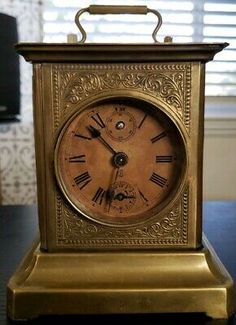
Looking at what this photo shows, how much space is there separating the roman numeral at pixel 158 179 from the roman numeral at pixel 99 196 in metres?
0.07

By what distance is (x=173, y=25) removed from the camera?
202 centimetres

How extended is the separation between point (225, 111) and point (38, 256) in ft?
5.11

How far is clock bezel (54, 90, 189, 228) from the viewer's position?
2.12 ft

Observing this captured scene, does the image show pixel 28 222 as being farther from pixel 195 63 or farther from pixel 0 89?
pixel 0 89

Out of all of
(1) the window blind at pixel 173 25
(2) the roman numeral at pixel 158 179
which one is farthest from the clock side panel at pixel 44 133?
(1) the window blind at pixel 173 25

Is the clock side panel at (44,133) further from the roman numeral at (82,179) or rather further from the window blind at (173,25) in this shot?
the window blind at (173,25)

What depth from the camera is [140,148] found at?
671 mm

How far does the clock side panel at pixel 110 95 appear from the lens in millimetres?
Answer: 648

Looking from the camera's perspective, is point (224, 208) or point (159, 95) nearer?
point (159, 95)

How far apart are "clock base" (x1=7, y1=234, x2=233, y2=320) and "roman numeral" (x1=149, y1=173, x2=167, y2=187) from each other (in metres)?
0.10

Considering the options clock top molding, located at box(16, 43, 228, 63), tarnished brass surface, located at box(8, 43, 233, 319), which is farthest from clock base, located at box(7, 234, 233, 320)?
clock top molding, located at box(16, 43, 228, 63)

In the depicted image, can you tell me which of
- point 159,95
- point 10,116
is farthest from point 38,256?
point 10,116

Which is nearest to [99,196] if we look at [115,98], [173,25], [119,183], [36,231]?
[119,183]

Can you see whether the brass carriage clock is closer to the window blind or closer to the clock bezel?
the clock bezel
